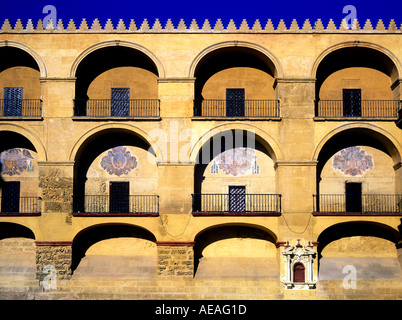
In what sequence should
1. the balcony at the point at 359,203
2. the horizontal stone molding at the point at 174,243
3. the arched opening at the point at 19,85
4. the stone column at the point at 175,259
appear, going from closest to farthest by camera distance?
the stone column at the point at 175,259 < the horizontal stone molding at the point at 174,243 < the balcony at the point at 359,203 < the arched opening at the point at 19,85

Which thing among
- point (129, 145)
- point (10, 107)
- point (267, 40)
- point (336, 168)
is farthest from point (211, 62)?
point (10, 107)

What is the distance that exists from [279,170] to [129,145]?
7.22m

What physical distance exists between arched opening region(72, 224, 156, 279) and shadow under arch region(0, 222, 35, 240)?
8.34ft

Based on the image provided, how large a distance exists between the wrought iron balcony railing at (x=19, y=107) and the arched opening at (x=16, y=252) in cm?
522

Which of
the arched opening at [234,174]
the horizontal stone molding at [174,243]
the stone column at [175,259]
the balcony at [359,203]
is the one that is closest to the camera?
the stone column at [175,259]

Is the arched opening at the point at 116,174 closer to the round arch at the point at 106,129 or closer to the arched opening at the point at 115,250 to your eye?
the round arch at the point at 106,129

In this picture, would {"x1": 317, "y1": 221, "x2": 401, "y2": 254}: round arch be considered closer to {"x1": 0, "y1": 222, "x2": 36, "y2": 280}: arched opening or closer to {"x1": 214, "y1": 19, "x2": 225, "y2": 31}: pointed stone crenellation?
{"x1": 214, "y1": 19, "x2": 225, "y2": 31}: pointed stone crenellation

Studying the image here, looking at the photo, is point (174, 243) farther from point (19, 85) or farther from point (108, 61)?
point (19, 85)

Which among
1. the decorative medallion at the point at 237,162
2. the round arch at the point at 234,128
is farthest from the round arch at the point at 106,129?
the decorative medallion at the point at 237,162

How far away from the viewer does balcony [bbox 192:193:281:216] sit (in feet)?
97.1

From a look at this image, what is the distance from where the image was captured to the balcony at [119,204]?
98.1 ft

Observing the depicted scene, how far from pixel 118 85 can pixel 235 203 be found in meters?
7.95

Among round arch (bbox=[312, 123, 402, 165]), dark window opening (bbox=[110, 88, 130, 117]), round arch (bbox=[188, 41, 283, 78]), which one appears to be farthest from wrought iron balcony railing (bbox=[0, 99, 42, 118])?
round arch (bbox=[312, 123, 402, 165])

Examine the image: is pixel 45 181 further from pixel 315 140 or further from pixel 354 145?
pixel 354 145
